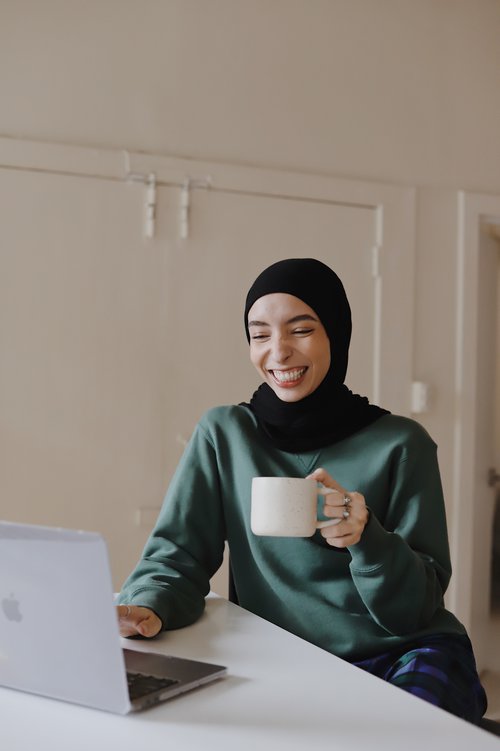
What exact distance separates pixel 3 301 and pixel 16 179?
15.1 inches


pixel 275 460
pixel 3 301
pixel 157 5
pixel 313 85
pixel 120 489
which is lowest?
pixel 120 489

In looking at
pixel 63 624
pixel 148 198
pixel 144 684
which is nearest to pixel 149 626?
pixel 144 684

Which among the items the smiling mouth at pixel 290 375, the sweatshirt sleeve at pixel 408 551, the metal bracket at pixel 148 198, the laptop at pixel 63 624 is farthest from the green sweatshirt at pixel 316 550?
the metal bracket at pixel 148 198

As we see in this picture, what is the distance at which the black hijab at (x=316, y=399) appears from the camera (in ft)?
5.01

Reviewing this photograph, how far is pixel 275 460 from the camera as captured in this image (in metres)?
1.55

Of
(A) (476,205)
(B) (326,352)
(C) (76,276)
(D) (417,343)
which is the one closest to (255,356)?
(B) (326,352)

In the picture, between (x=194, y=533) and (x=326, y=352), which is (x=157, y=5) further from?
(x=194, y=533)

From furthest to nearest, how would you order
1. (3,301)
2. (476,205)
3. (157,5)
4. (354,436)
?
(476,205) → (157,5) → (3,301) → (354,436)

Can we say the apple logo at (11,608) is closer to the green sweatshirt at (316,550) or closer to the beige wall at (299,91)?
the green sweatshirt at (316,550)

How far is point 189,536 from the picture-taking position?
154 cm

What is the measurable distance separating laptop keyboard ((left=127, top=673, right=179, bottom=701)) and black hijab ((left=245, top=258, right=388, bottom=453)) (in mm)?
609

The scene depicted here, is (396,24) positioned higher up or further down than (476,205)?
higher up

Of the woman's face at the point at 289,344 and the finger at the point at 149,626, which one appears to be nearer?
the finger at the point at 149,626

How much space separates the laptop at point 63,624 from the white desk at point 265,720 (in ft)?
0.06
